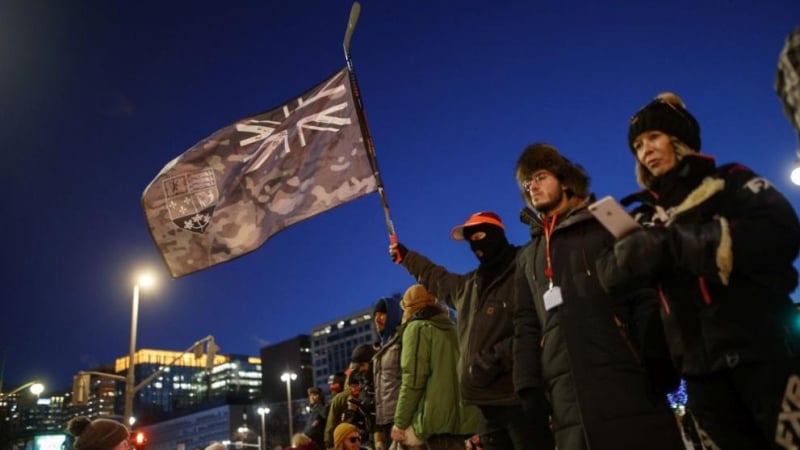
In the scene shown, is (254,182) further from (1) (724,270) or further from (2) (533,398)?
(1) (724,270)

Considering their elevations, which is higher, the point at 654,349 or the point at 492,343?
the point at 492,343

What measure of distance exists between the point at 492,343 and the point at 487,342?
1.6 inches

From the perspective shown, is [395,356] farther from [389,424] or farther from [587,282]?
[587,282]

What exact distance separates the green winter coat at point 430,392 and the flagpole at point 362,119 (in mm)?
1323

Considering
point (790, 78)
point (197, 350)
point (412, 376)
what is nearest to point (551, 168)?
point (790, 78)

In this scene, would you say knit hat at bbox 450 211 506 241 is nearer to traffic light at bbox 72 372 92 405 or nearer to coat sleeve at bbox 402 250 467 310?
coat sleeve at bbox 402 250 467 310

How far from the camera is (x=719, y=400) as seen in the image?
8.31 feet

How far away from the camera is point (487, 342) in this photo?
4684 millimetres

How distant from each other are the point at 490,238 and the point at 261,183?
3.93 metres

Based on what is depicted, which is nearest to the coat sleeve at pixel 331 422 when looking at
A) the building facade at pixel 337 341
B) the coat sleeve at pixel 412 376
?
the coat sleeve at pixel 412 376

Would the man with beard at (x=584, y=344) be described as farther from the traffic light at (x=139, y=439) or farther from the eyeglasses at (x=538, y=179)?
the traffic light at (x=139, y=439)

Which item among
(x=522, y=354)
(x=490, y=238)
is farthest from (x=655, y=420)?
(x=490, y=238)

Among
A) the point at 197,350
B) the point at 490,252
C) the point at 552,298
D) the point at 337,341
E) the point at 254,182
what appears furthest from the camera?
the point at 337,341

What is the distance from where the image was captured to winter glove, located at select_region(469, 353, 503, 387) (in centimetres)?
450
